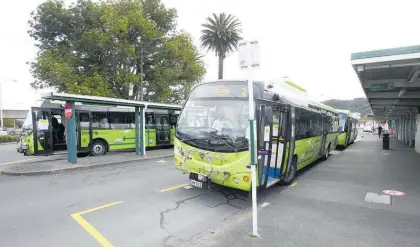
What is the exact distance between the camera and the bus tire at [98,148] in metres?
13.9

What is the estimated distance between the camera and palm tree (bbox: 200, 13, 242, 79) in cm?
3534

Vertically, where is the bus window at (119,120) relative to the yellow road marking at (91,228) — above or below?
above

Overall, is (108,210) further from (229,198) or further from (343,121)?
(343,121)

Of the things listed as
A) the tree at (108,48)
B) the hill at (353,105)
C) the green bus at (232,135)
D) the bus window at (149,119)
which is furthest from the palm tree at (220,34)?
the hill at (353,105)

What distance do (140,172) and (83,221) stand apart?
16.1 feet

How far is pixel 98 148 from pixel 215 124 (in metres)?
10.2

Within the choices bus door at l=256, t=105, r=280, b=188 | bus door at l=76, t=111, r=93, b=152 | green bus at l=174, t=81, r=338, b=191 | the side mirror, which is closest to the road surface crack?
green bus at l=174, t=81, r=338, b=191

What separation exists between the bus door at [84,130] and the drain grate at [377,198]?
12.4 m

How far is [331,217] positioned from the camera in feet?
17.2

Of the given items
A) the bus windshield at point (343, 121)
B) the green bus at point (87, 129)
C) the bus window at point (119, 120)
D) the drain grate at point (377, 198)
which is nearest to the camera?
the drain grate at point (377, 198)

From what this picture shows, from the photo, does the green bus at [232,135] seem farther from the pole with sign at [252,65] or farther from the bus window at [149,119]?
the bus window at [149,119]

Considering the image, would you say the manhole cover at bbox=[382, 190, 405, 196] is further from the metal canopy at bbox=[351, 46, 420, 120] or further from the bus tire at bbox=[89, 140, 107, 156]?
the bus tire at bbox=[89, 140, 107, 156]

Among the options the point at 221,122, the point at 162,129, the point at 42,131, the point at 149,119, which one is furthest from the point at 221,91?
the point at 162,129

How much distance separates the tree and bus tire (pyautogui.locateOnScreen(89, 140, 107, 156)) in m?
7.43
